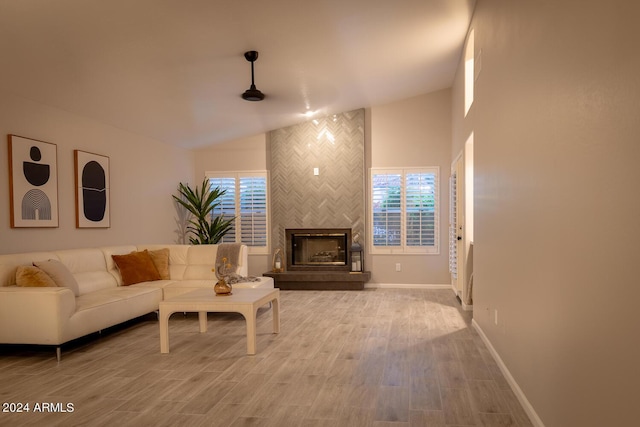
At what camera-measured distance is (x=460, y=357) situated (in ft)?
12.5

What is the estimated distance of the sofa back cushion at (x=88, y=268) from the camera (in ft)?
16.1

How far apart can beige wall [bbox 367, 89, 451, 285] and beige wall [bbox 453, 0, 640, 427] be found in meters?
4.15

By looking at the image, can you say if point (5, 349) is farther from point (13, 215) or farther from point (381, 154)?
point (381, 154)

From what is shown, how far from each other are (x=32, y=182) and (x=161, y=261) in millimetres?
1828

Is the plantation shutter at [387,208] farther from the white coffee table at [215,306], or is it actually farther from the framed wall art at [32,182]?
the framed wall art at [32,182]

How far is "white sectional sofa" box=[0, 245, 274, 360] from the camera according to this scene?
12.7 feet

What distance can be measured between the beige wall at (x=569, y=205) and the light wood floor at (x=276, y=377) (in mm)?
476

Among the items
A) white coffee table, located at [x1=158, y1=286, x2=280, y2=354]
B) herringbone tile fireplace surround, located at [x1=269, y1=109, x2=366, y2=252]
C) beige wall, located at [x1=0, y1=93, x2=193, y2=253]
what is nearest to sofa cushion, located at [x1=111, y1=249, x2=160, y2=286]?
beige wall, located at [x1=0, y1=93, x2=193, y2=253]

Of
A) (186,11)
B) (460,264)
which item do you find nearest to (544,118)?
(186,11)

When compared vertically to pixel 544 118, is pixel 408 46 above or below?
above

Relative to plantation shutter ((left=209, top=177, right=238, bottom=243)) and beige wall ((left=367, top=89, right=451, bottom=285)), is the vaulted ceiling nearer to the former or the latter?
beige wall ((left=367, top=89, right=451, bottom=285))

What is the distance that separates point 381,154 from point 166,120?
3.60 metres

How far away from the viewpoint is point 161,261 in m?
6.04

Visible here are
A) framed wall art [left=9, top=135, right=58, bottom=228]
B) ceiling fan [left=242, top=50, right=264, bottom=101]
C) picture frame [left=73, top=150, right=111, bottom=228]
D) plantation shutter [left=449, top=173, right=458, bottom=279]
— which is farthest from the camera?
plantation shutter [left=449, top=173, right=458, bottom=279]
